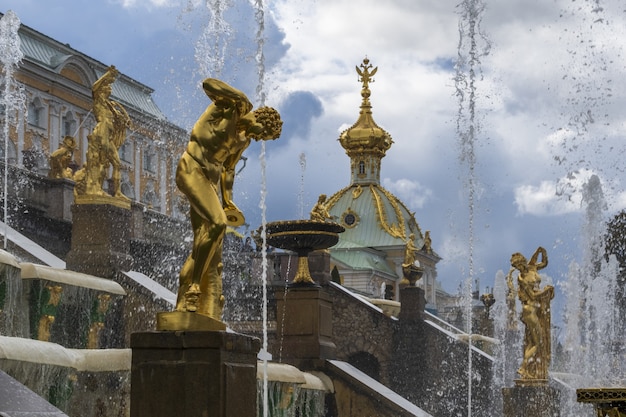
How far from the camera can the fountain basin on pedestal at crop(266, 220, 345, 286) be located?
21.2m

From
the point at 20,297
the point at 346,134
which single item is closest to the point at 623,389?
the point at 20,297

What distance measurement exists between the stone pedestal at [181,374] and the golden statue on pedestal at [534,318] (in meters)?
13.1

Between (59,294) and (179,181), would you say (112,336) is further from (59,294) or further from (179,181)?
(179,181)

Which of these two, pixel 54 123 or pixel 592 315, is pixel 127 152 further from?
pixel 592 315

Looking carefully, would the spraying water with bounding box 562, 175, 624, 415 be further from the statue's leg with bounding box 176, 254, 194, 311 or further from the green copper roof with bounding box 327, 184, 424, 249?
the green copper roof with bounding box 327, 184, 424, 249

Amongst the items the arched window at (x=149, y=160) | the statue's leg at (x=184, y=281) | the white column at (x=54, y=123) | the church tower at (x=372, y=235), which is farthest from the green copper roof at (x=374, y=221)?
the statue's leg at (x=184, y=281)

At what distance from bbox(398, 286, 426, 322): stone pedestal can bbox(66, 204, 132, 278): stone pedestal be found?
8.69 meters

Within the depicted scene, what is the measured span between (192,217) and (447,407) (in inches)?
684

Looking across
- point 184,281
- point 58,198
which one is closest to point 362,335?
point 58,198

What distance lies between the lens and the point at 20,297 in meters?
15.5

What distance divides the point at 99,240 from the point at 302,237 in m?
3.69

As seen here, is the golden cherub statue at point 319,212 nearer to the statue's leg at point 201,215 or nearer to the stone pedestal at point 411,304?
the stone pedestal at point 411,304

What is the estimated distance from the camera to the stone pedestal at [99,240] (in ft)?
63.3

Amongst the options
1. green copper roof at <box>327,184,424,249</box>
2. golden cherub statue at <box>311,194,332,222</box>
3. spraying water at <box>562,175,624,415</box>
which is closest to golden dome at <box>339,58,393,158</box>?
green copper roof at <box>327,184,424,249</box>
